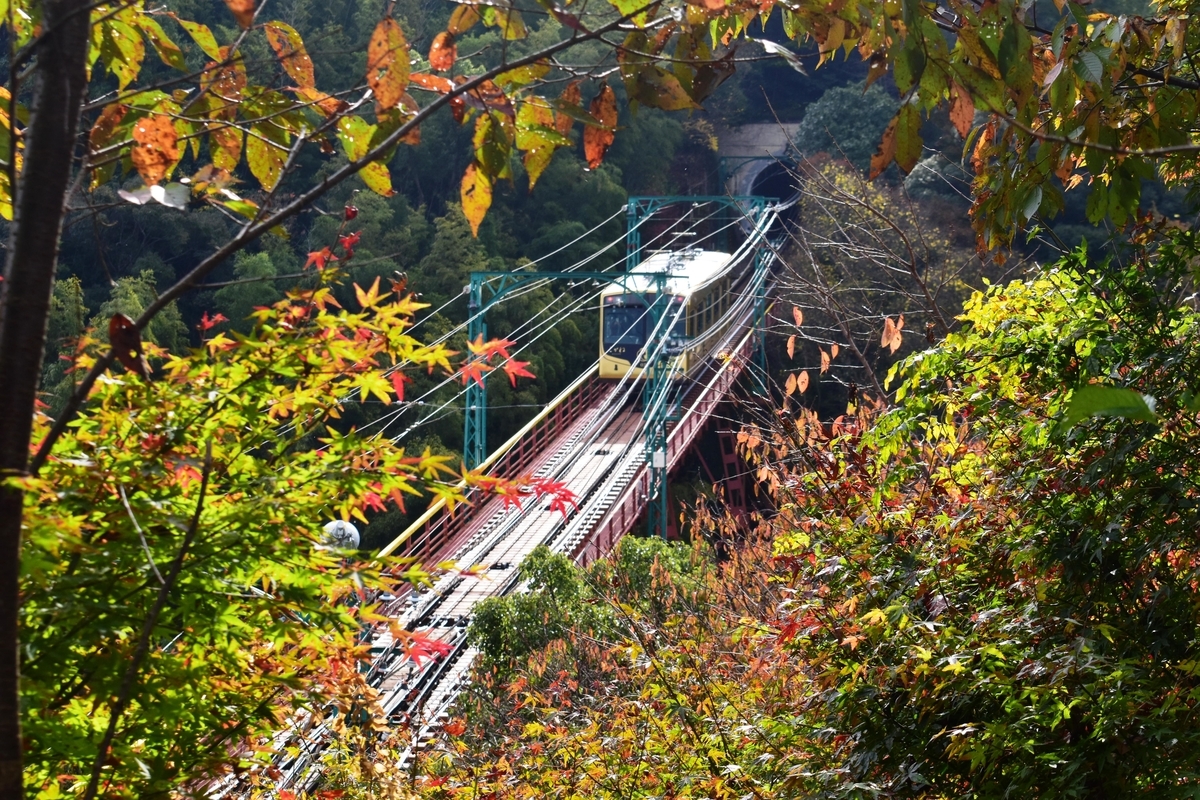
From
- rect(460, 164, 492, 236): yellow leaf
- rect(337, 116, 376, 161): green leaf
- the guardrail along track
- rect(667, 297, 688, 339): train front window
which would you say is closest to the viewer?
rect(460, 164, 492, 236): yellow leaf

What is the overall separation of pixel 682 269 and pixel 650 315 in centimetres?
176

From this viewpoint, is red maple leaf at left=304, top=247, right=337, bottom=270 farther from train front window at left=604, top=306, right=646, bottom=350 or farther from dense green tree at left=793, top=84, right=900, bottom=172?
dense green tree at left=793, top=84, right=900, bottom=172

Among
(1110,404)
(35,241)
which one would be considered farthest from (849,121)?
(1110,404)

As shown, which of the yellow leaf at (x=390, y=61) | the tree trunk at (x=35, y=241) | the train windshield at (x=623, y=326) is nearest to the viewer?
the tree trunk at (x=35, y=241)

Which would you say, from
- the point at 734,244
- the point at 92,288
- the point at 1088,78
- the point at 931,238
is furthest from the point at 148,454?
the point at 734,244

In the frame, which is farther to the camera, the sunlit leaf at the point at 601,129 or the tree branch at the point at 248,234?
the sunlit leaf at the point at 601,129

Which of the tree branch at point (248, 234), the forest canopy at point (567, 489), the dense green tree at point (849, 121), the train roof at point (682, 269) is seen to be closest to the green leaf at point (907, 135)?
the forest canopy at point (567, 489)

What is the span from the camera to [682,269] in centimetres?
2330

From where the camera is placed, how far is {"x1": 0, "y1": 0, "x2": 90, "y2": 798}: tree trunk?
1.45 meters

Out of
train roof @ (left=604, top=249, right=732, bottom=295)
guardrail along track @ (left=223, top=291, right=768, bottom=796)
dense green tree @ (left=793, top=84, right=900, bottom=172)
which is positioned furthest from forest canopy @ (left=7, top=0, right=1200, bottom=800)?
dense green tree @ (left=793, top=84, right=900, bottom=172)

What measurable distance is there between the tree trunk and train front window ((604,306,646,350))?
68.8 ft

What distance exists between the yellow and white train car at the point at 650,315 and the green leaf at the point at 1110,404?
2011 cm

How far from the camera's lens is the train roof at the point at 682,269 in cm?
2181

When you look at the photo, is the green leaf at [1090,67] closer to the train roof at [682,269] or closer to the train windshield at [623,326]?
the train roof at [682,269]
